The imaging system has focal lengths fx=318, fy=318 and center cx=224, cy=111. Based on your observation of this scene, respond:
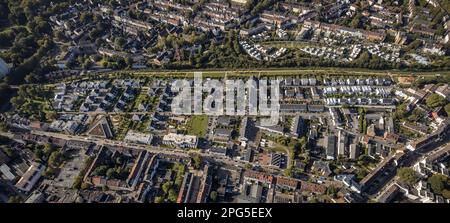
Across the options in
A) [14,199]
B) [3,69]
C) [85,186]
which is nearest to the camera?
[14,199]

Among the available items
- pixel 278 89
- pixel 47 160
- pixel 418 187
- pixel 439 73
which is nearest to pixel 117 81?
pixel 47 160

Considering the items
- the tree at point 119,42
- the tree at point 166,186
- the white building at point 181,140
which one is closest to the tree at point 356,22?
the white building at point 181,140

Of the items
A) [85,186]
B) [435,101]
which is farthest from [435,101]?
[85,186]

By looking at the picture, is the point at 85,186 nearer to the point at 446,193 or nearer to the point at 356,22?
the point at 446,193

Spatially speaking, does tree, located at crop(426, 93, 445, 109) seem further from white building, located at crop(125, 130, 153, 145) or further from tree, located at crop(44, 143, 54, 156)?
tree, located at crop(44, 143, 54, 156)

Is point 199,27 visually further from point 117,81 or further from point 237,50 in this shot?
point 117,81

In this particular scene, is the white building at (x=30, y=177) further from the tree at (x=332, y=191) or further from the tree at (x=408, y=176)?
the tree at (x=408, y=176)

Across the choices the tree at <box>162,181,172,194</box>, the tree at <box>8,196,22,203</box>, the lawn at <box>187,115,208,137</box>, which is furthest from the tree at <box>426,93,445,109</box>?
the tree at <box>8,196,22,203</box>
